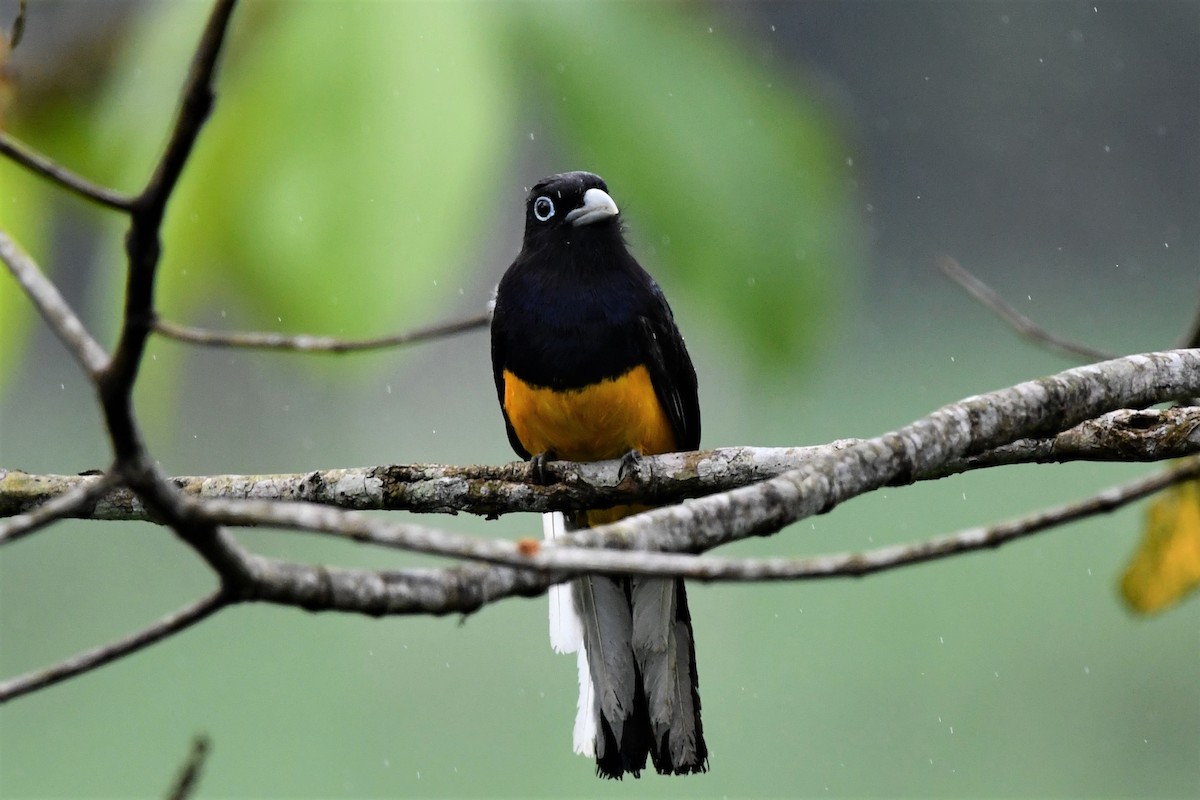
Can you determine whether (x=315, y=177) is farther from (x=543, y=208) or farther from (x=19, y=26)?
(x=543, y=208)

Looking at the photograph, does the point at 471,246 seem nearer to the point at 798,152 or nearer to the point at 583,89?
the point at 583,89

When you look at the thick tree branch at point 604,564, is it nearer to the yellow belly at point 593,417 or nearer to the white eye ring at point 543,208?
the yellow belly at point 593,417

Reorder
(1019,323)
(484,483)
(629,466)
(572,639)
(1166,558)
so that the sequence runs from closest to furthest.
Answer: (1166,558) → (484,483) → (629,466) → (1019,323) → (572,639)

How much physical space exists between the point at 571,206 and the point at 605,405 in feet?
2.16

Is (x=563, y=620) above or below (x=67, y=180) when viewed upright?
below

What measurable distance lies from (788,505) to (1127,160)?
1469 centimetres

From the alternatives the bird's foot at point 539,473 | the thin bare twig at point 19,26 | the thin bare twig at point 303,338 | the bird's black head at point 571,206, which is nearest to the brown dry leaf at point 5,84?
the thin bare twig at point 19,26

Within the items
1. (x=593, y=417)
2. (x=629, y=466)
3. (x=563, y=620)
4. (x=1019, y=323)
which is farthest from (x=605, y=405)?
(x=1019, y=323)

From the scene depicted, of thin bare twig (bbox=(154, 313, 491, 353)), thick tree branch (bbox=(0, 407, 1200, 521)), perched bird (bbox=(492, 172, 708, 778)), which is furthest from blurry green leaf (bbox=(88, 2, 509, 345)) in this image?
perched bird (bbox=(492, 172, 708, 778))

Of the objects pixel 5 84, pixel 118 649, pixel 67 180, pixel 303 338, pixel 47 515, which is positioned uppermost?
pixel 5 84

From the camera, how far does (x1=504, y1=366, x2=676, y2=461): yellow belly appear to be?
11.9 ft

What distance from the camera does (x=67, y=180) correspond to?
118cm

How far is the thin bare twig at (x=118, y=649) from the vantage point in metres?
1.22

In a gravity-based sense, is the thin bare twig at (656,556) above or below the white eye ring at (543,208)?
below
